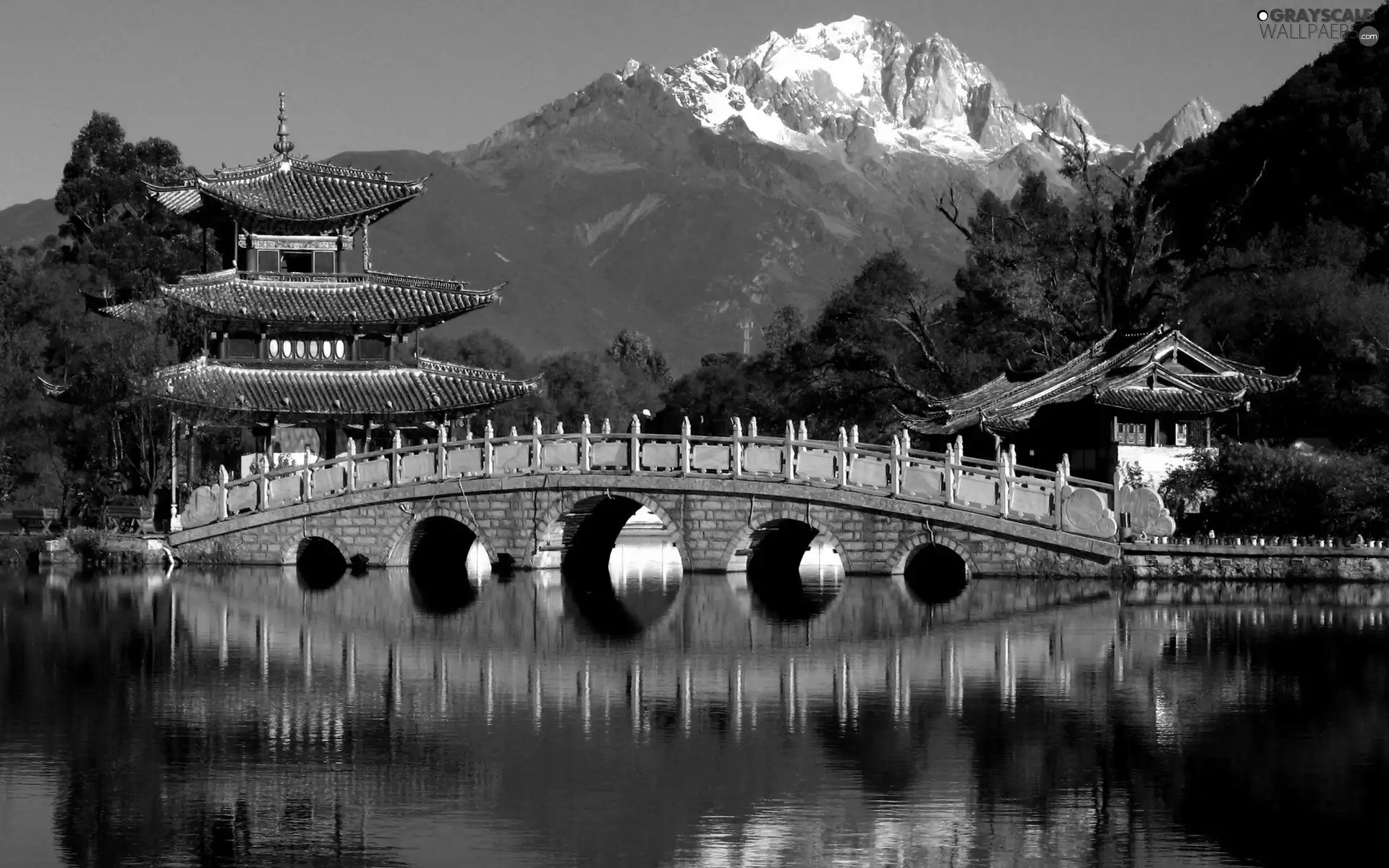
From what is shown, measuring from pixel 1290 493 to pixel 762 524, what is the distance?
33.9 feet

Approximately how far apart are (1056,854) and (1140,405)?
25.9 metres

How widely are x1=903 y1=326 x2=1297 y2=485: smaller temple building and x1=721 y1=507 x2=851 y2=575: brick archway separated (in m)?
5.29

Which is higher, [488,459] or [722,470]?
[488,459]

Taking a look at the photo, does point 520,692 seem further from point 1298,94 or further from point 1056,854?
point 1298,94

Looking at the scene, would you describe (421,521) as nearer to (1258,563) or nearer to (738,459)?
(738,459)

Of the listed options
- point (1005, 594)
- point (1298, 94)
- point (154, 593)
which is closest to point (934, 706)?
point (1005, 594)

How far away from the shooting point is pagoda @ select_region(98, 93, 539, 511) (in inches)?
1855

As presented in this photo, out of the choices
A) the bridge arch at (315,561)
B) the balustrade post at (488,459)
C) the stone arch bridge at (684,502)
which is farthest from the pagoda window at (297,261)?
the balustrade post at (488,459)

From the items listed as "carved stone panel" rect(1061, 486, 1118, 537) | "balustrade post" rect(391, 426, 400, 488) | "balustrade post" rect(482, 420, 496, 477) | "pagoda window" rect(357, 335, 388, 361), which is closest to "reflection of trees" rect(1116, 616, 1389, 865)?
"carved stone panel" rect(1061, 486, 1118, 537)

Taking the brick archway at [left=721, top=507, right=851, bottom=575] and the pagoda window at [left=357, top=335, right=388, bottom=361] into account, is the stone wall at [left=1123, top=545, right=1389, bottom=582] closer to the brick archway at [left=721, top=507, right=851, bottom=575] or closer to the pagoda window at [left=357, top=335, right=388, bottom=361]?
the brick archway at [left=721, top=507, right=851, bottom=575]

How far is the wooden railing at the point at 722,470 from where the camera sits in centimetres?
3638

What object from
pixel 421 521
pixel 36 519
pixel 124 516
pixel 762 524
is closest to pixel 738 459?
pixel 762 524

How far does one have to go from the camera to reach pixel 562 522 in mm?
41688

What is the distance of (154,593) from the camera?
36000 millimetres
